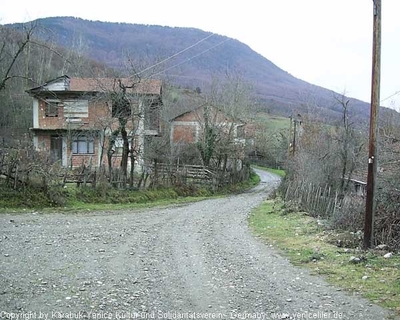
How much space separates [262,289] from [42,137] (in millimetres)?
34383

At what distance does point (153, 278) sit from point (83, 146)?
3116 cm

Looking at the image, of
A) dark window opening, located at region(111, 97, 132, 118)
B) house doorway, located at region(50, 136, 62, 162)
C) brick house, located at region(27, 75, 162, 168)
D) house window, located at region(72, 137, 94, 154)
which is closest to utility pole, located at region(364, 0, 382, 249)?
dark window opening, located at region(111, 97, 132, 118)

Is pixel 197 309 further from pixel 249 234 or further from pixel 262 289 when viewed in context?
pixel 249 234

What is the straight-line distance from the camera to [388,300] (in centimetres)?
696

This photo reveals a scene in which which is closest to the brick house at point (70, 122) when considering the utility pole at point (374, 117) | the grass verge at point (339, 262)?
the grass verge at point (339, 262)

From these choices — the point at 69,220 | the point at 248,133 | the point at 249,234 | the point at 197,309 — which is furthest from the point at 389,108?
the point at 197,309

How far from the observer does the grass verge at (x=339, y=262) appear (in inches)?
296

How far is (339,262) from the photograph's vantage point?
9.55 m

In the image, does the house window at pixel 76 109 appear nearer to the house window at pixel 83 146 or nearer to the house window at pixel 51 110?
the house window at pixel 51 110

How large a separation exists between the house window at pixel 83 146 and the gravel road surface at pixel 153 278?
2382 centimetres

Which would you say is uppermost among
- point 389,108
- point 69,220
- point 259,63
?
point 259,63

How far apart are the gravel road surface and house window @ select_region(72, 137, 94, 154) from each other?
23.8 meters

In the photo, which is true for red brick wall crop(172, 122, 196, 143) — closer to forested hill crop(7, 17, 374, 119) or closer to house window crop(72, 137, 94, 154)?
house window crop(72, 137, 94, 154)

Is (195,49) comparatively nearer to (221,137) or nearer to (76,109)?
(221,137)
